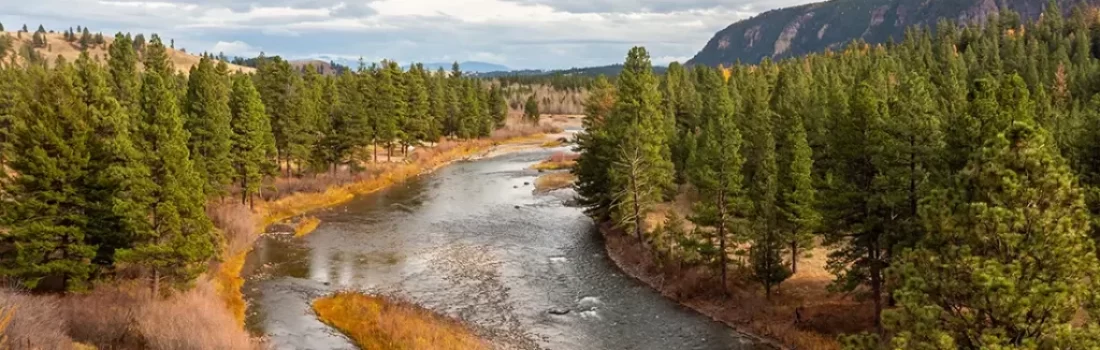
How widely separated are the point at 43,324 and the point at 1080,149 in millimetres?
40334

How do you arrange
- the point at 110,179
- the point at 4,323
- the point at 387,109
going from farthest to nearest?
the point at 387,109, the point at 110,179, the point at 4,323

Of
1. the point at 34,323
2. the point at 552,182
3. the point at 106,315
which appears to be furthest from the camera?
the point at 552,182

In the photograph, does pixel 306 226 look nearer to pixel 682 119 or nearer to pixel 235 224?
pixel 235 224

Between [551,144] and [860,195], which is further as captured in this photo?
[551,144]

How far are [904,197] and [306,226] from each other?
42.3m

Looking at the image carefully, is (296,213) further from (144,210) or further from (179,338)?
(179,338)

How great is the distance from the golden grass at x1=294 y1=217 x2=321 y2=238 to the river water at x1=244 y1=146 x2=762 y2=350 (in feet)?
2.07

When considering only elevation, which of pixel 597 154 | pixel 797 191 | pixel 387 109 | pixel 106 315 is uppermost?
pixel 387 109

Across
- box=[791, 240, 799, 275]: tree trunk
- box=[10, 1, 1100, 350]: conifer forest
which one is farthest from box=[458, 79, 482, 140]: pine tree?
box=[791, 240, 799, 275]: tree trunk

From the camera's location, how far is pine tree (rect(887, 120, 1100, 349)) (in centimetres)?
1514

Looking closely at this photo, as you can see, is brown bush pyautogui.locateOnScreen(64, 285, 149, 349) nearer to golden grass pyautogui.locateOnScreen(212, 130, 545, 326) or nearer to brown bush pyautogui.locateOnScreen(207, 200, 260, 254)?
golden grass pyautogui.locateOnScreen(212, 130, 545, 326)

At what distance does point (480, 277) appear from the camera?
141ft

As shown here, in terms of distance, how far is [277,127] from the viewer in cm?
7131

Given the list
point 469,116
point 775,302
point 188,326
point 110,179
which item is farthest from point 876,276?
point 469,116
